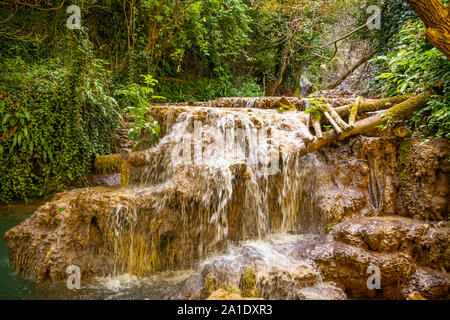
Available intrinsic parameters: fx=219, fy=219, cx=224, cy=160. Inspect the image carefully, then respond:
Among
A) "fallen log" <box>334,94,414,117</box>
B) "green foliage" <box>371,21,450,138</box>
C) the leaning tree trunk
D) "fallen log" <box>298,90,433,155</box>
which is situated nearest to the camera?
the leaning tree trunk

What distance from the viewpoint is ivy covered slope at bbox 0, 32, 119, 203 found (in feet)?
15.5

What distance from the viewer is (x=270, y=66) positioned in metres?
12.8

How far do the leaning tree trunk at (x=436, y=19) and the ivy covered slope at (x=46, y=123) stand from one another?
631 centimetres

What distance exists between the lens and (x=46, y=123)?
5.00m

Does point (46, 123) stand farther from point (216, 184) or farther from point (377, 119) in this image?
point (377, 119)

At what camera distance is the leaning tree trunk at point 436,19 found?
108 inches

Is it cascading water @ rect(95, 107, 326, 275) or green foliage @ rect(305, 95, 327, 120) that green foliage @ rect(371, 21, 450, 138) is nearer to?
green foliage @ rect(305, 95, 327, 120)

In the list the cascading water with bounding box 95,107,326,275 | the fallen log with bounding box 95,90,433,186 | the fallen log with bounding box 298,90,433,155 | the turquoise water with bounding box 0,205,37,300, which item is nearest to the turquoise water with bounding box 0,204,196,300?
the turquoise water with bounding box 0,205,37,300

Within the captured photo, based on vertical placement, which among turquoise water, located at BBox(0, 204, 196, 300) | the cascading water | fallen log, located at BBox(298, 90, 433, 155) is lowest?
turquoise water, located at BBox(0, 204, 196, 300)

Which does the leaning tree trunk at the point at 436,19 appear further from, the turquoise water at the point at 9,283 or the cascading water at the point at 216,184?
the turquoise water at the point at 9,283

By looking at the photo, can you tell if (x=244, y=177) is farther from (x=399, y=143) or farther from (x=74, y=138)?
(x=74, y=138)

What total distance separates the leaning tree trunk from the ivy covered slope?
6308 millimetres
